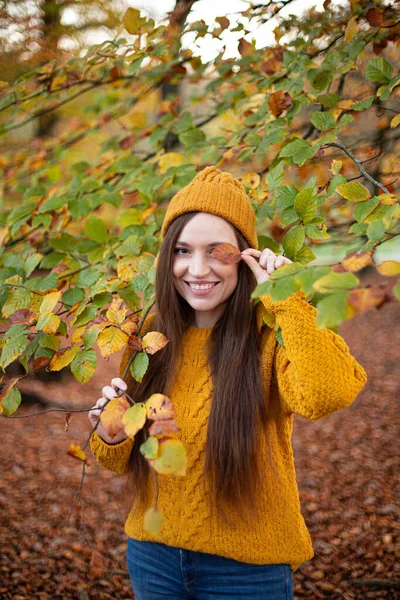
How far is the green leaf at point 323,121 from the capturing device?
5.69 ft

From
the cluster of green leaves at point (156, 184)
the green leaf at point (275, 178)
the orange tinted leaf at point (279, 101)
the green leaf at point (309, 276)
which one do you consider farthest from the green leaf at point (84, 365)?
the orange tinted leaf at point (279, 101)

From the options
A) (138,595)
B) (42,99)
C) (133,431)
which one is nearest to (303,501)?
(138,595)

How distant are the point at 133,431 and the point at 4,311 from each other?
80 cm

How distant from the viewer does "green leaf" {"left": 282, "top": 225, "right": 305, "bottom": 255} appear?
135cm

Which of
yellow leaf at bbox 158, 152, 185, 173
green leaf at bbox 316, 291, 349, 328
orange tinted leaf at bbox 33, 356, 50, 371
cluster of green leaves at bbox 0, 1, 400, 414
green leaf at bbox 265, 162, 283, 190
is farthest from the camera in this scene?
yellow leaf at bbox 158, 152, 185, 173

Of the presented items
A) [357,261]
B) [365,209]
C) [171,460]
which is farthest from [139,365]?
[365,209]

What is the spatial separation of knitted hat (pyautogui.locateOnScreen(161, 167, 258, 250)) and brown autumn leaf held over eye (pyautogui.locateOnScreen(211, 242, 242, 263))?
0.16 metres

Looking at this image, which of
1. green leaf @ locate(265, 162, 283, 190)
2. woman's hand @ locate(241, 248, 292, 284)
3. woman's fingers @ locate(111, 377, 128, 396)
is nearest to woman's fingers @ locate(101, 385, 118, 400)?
woman's fingers @ locate(111, 377, 128, 396)

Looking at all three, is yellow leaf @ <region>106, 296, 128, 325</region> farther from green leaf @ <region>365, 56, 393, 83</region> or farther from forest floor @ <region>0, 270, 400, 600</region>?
green leaf @ <region>365, 56, 393, 83</region>

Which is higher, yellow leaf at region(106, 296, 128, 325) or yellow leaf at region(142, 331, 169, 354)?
yellow leaf at region(106, 296, 128, 325)

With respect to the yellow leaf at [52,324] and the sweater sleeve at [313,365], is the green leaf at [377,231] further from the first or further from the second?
the yellow leaf at [52,324]

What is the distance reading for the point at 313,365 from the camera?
3.80ft

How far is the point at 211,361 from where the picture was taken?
1.50m

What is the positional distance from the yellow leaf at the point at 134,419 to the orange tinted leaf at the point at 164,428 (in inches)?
1.5
